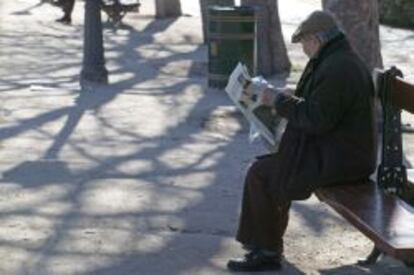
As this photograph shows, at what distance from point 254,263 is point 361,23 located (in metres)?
5.76

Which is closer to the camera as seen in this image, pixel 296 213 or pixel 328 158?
pixel 328 158

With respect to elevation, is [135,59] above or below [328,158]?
below

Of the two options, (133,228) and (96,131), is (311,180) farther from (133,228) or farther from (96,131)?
(96,131)

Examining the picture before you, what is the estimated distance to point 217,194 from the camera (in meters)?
8.07

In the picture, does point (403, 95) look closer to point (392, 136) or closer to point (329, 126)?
point (392, 136)

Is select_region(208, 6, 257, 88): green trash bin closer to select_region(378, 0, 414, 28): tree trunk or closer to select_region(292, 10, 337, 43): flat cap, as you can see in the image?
select_region(292, 10, 337, 43): flat cap

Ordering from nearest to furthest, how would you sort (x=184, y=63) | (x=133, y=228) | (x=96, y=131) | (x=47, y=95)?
(x=133, y=228), (x=96, y=131), (x=47, y=95), (x=184, y=63)

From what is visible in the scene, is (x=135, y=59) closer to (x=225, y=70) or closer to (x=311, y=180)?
(x=225, y=70)

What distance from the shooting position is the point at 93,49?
558 inches

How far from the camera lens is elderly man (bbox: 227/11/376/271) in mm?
5707

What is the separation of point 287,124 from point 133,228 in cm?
158

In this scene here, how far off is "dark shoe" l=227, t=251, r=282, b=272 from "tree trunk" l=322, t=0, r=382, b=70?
548cm

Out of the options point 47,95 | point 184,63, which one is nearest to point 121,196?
point 47,95

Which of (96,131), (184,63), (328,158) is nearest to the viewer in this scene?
(328,158)
